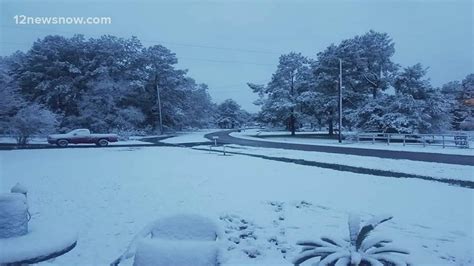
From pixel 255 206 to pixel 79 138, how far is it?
2197 cm

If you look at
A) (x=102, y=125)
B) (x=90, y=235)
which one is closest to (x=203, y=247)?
(x=90, y=235)

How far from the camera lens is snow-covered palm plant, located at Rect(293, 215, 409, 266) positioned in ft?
9.78

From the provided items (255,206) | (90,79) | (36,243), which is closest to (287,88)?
(90,79)

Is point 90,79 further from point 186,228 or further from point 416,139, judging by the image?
point 186,228

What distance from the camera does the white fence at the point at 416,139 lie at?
64.4 ft

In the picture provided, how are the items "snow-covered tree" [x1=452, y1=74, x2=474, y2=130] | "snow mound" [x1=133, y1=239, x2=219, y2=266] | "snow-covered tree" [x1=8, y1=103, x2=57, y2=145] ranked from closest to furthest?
1. "snow mound" [x1=133, y1=239, x2=219, y2=266]
2. "snow-covered tree" [x1=8, y1=103, x2=57, y2=145]
3. "snow-covered tree" [x1=452, y1=74, x2=474, y2=130]

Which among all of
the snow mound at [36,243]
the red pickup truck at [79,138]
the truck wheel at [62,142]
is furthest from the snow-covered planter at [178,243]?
the truck wheel at [62,142]

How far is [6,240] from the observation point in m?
2.88

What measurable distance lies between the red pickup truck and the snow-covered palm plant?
2411cm

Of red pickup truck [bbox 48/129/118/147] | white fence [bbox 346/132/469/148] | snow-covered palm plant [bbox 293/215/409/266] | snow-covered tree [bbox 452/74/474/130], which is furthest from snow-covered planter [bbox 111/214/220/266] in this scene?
snow-covered tree [bbox 452/74/474/130]

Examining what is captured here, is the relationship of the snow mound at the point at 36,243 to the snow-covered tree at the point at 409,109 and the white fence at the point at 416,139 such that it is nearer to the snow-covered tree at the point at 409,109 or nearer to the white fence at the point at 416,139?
the white fence at the point at 416,139

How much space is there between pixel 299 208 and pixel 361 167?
6685 mm

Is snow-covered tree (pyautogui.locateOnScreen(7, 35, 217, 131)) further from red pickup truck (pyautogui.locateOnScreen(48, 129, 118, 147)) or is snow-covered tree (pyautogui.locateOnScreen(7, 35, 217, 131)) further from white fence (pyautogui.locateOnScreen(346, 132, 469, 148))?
white fence (pyautogui.locateOnScreen(346, 132, 469, 148))

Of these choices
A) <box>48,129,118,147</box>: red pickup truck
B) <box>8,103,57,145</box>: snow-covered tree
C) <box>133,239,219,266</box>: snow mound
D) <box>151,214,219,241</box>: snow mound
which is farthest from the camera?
<box>48,129,118,147</box>: red pickup truck
